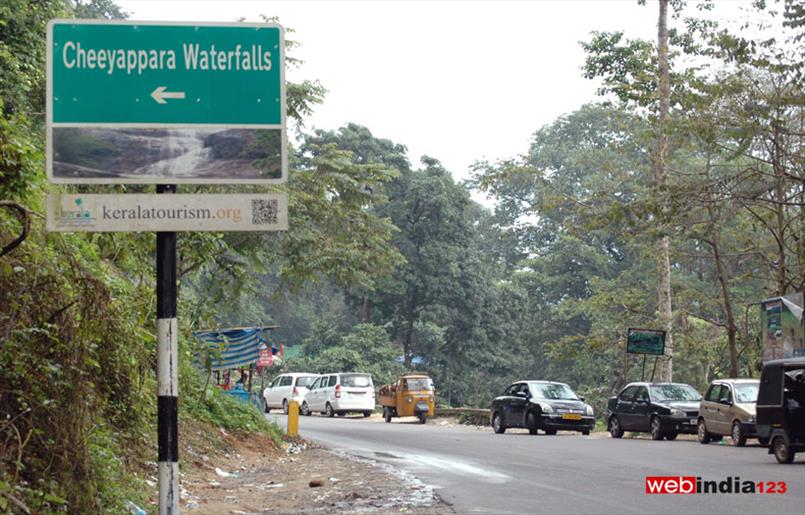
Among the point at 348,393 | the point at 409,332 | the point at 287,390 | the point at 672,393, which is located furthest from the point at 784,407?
the point at 409,332

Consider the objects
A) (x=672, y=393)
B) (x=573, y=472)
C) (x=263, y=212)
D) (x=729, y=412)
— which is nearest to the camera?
(x=263, y=212)

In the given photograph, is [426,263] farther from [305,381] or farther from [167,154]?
[167,154]

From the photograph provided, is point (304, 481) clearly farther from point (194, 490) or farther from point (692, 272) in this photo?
point (692, 272)

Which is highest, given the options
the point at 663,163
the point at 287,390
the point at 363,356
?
the point at 663,163

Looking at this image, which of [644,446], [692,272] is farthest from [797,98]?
[692,272]

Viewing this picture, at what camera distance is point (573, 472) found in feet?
51.1

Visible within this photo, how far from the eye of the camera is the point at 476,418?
40.7 meters

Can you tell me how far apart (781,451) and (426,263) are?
40.4m

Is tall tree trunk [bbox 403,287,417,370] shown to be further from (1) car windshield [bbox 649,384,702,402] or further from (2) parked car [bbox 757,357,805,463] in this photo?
(2) parked car [bbox 757,357,805,463]

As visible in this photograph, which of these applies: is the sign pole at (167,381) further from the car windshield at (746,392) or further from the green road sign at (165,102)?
the car windshield at (746,392)

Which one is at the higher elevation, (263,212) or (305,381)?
(263,212)

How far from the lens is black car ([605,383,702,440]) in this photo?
87.5 ft

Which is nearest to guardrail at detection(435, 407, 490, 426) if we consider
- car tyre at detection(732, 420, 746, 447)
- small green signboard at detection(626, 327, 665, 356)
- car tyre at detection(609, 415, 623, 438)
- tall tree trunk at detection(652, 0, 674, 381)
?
tall tree trunk at detection(652, 0, 674, 381)

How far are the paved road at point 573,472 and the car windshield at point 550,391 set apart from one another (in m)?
5.40
